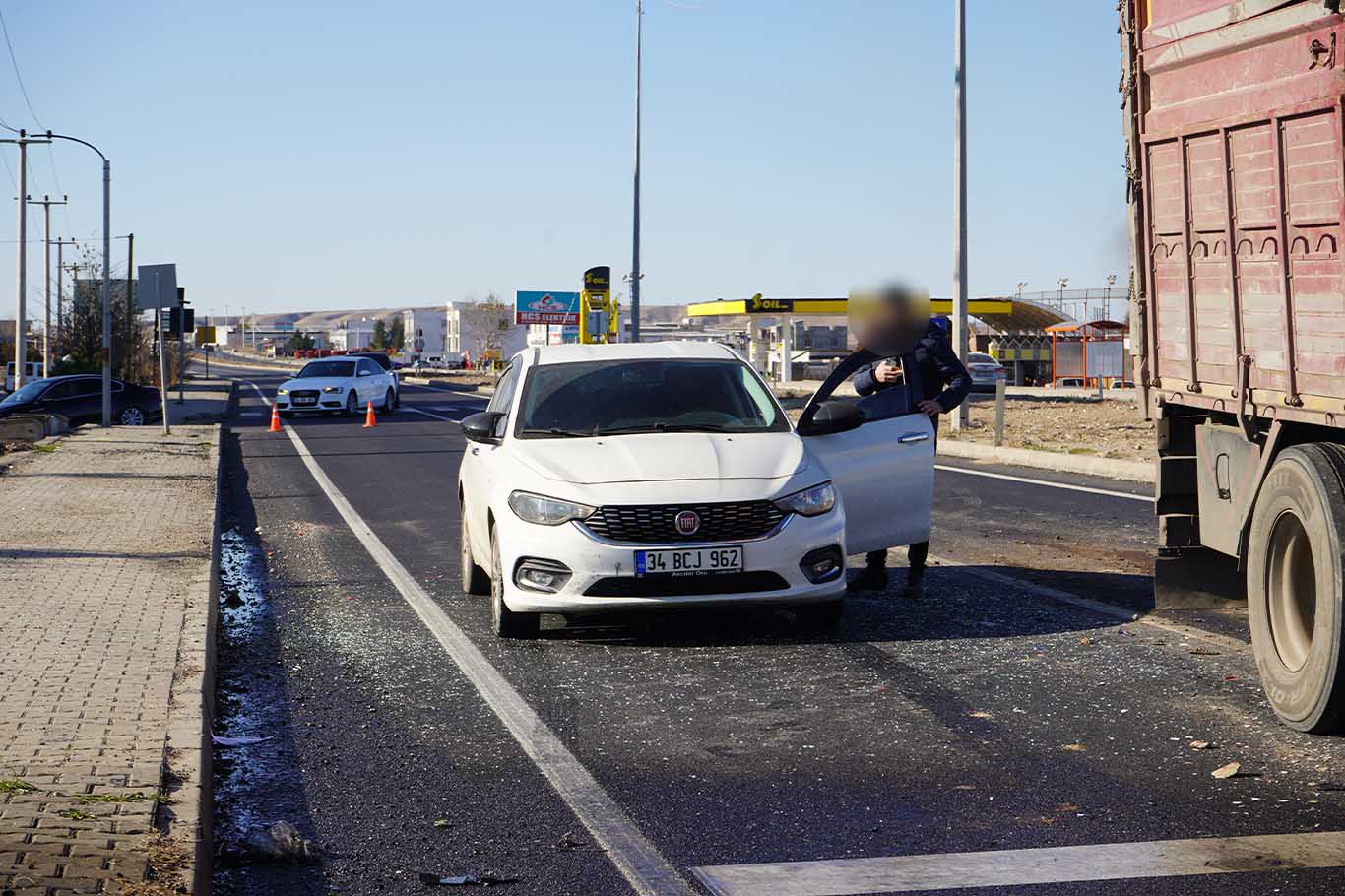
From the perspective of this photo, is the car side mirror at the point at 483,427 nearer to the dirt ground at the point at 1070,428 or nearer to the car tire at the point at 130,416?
the dirt ground at the point at 1070,428

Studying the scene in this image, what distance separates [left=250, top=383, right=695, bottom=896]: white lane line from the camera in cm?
461

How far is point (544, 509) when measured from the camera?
26.3 ft

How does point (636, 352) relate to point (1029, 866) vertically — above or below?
above

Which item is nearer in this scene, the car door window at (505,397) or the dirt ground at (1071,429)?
the car door window at (505,397)

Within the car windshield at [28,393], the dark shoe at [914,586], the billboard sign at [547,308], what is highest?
the billboard sign at [547,308]

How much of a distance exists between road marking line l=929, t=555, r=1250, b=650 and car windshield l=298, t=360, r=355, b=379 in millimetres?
29805

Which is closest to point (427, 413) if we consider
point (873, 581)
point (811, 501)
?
point (873, 581)

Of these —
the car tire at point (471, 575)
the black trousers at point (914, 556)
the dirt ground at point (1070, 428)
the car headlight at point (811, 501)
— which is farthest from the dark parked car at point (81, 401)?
the car headlight at point (811, 501)

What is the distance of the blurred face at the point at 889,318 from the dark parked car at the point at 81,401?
27444 millimetres

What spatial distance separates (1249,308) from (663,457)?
3013 millimetres

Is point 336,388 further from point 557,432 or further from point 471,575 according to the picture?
point 557,432

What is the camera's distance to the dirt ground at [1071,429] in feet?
78.6

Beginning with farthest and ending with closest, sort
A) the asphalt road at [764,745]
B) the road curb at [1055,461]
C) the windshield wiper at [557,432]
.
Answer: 1. the road curb at [1055,461]
2. the windshield wiper at [557,432]
3. the asphalt road at [764,745]

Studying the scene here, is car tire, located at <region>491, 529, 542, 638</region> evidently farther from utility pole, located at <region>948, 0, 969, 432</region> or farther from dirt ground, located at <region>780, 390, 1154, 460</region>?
utility pole, located at <region>948, 0, 969, 432</region>
